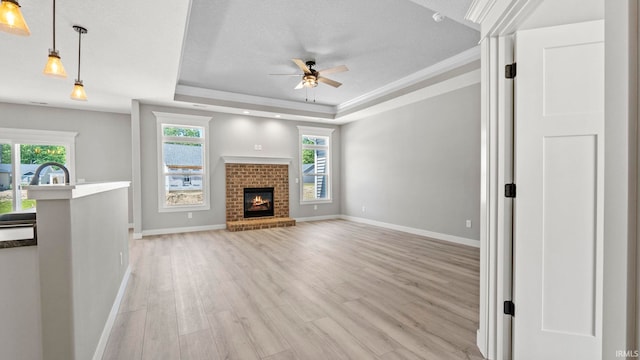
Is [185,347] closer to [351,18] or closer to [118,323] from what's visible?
[118,323]

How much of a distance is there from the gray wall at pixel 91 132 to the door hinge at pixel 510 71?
286 inches

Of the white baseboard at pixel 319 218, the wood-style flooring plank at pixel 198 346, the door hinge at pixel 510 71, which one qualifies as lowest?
the wood-style flooring plank at pixel 198 346

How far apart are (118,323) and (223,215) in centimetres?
422

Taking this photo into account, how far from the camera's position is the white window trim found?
18.7 feet

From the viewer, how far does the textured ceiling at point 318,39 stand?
296cm


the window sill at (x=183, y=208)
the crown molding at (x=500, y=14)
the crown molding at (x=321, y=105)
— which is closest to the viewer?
the crown molding at (x=500, y=14)

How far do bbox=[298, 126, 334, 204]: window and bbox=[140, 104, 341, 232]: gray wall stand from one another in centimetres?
15

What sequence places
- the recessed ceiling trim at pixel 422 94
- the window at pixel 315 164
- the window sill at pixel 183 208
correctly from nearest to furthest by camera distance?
the recessed ceiling trim at pixel 422 94 → the window sill at pixel 183 208 → the window at pixel 315 164

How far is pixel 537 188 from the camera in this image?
159 cm

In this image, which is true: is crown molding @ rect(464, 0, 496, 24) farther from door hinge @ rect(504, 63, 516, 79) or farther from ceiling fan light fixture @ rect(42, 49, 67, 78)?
ceiling fan light fixture @ rect(42, 49, 67, 78)

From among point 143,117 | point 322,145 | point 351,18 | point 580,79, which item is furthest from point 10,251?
point 322,145

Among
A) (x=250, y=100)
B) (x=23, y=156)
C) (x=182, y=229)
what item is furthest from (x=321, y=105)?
(x=23, y=156)

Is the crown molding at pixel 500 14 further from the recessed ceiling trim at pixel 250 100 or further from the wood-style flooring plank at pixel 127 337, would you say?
the recessed ceiling trim at pixel 250 100

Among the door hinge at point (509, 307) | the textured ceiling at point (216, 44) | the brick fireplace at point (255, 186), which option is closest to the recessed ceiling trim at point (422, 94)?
the textured ceiling at point (216, 44)
